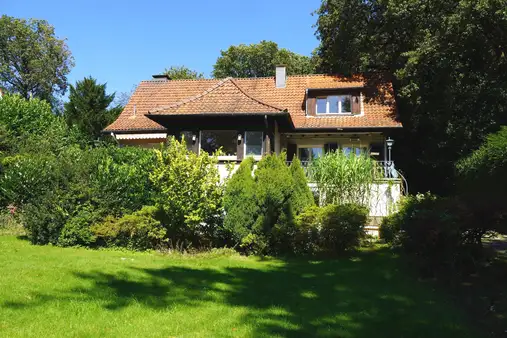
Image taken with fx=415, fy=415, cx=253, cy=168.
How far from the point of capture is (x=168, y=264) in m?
9.64

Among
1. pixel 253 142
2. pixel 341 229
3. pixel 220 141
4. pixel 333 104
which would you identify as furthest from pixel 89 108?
pixel 341 229

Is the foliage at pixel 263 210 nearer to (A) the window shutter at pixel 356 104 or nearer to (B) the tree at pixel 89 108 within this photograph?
(A) the window shutter at pixel 356 104

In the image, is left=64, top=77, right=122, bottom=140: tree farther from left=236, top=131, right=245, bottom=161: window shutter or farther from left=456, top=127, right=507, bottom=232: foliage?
left=456, top=127, right=507, bottom=232: foliage

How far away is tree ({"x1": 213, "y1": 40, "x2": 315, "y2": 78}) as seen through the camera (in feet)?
142

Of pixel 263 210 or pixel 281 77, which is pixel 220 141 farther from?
pixel 281 77

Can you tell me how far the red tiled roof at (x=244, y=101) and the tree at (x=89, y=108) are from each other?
2.92 meters

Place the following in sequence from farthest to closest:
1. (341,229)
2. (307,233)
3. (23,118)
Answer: (23,118) < (307,233) < (341,229)

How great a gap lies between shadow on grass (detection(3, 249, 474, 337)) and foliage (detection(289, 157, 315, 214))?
98.5 inches

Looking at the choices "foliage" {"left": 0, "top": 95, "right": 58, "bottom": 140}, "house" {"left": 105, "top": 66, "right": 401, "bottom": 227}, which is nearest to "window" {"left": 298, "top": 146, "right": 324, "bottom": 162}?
"house" {"left": 105, "top": 66, "right": 401, "bottom": 227}

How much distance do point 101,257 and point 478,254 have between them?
8.26 m

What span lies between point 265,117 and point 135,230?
735 cm

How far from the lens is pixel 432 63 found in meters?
21.6

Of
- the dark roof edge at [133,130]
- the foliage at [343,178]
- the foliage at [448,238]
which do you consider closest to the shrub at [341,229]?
the foliage at [448,238]

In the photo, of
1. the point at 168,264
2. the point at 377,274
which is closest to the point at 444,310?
the point at 377,274
